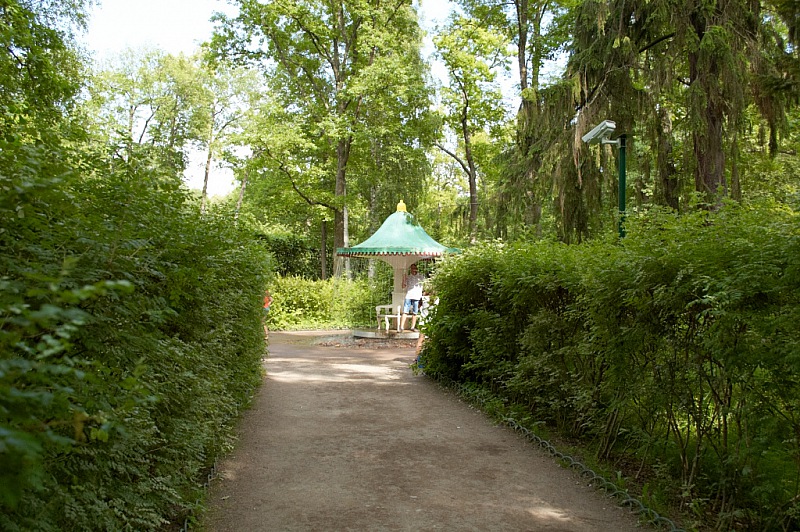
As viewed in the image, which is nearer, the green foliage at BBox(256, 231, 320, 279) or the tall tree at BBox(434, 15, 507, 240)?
the tall tree at BBox(434, 15, 507, 240)

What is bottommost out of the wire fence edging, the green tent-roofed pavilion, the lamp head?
the wire fence edging

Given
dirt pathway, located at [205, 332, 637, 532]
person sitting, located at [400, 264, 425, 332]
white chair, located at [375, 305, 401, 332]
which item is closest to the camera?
dirt pathway, located at [205, 332, 637, 532]

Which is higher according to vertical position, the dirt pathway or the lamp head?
the lamp head

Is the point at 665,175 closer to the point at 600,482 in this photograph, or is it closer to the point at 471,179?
the point at 600,482

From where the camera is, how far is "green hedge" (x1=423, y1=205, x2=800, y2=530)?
3875mm

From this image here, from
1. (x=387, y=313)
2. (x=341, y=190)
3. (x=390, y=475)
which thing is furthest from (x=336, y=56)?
(x=390, y=475)

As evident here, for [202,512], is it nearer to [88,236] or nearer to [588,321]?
[88,236]

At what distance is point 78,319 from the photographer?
1.52 meters

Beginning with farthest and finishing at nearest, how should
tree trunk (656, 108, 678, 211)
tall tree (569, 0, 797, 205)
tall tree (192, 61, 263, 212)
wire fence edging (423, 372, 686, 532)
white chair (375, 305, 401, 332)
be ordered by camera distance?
tall tree (192, 61, 263, 212) < white chair (375, 305, 401, 332) < tree trunk (656, 108, 678, 211) < tall tree (569, 0, 797, 205) < wire fence edging (423, 372, 686, 532)

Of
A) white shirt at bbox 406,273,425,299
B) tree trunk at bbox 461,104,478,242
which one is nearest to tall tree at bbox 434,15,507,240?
tree trunk at bbox 461,104,478,242

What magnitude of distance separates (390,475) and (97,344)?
3.87m

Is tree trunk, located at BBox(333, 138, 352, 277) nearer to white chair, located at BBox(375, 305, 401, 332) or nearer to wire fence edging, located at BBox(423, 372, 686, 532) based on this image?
white chair, located at BBox(375, 305, 401, 332)

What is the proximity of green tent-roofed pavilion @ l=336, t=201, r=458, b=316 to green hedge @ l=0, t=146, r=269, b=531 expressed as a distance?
16950 millimetres

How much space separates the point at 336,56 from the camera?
30969mm
